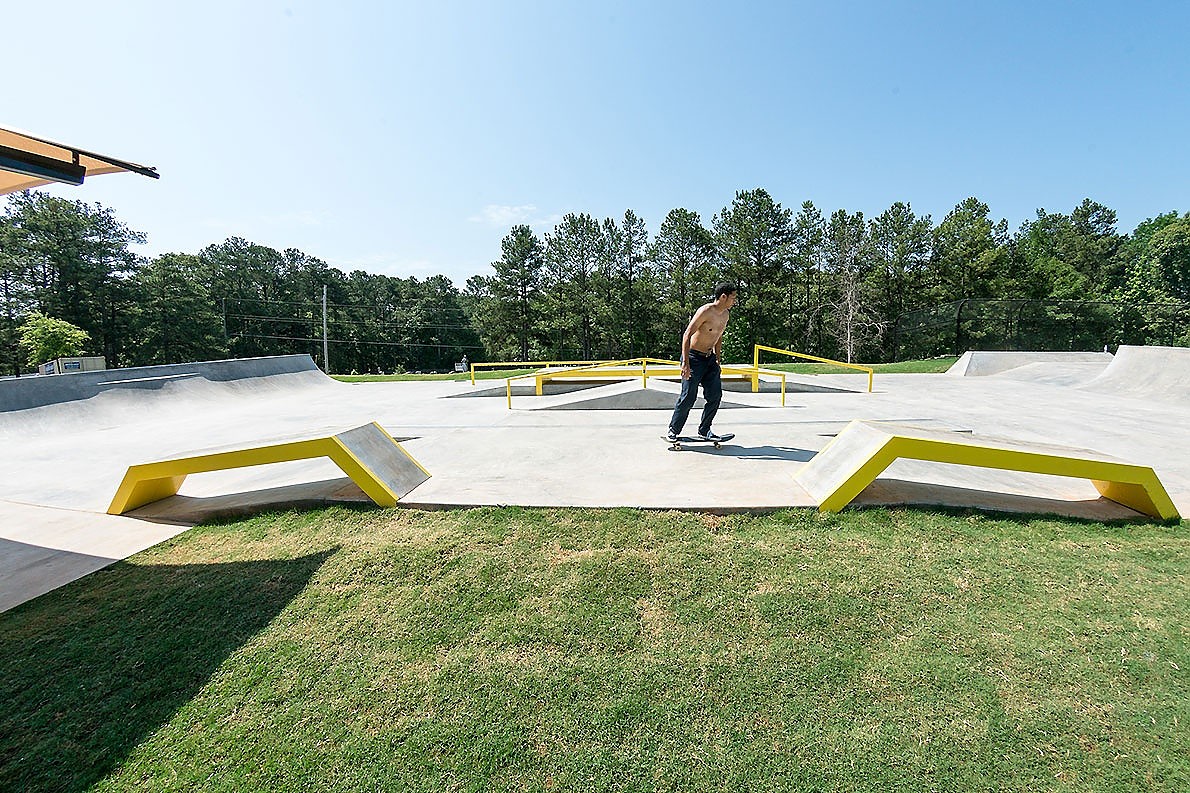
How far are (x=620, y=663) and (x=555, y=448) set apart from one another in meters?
3.69

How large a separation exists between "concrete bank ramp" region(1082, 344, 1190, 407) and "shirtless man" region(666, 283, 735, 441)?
12.5 meters

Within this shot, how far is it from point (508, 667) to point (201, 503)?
3.98 metres

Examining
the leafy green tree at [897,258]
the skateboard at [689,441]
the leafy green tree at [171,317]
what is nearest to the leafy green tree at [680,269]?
the leafy green tree at [897,258]

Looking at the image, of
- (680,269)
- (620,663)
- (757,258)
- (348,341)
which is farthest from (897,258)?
(348,341)

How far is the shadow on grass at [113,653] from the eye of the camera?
1.87 meters

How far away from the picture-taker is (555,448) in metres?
5.82

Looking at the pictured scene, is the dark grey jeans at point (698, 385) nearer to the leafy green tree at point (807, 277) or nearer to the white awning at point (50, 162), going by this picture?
the white awning at point (50, 162)

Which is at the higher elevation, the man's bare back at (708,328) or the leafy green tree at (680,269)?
the leafy green tree at (680,269)

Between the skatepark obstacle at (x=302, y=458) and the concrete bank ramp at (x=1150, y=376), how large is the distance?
16.1 meters

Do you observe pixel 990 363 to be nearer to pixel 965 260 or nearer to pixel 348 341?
pixel 965 260

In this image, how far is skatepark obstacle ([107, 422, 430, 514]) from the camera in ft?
12.7

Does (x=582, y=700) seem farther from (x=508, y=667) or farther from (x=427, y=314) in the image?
(x=427, y=314)

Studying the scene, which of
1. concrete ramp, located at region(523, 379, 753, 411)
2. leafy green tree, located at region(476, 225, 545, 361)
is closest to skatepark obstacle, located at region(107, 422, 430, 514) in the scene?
concrete ramp, located at region(523, 379, 753, 411)

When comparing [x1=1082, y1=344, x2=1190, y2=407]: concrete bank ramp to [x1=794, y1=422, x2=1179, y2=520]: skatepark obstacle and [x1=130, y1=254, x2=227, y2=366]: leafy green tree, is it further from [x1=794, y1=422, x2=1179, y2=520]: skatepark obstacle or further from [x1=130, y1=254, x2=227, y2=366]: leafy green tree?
[x1=130, y1=254, x2=227, y2=366]: leafy green tree
